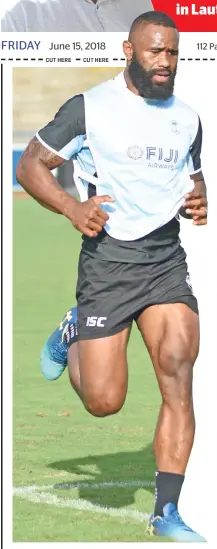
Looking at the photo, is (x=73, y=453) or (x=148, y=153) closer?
(x=148, y=153)

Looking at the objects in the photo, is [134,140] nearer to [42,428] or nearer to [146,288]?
[146,288]

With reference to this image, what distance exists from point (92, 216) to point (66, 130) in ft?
1.78

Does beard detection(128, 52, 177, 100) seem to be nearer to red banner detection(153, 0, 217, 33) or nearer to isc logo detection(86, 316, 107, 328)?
red banner detection(153, 0, 217, 33)

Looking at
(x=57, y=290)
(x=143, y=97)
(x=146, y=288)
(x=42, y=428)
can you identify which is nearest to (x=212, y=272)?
(x=146, y=288)

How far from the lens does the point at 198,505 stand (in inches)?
298

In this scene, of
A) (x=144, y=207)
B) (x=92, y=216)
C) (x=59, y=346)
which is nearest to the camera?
(x=92, y=216)

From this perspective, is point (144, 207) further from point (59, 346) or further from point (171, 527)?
point (171, 527)

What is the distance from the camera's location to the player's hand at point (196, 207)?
7.36m

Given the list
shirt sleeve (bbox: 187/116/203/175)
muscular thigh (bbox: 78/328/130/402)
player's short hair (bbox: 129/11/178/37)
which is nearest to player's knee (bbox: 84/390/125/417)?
muscular thigh (bbox: 78/328/130/402)

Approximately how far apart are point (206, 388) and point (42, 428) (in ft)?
10.2

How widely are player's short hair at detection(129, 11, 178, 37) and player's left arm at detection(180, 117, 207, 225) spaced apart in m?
0.57

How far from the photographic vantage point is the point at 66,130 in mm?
7160

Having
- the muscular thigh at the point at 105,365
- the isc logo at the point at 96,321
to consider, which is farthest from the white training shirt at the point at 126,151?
the muscular thigh at the point at 105,365

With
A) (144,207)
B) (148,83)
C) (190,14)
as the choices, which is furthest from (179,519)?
(190,14)
